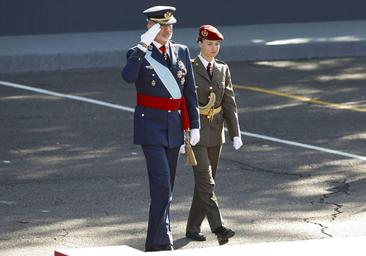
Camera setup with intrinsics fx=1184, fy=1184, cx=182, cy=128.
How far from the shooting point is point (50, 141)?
14359 millimetres

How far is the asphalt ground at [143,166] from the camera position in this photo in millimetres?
10750

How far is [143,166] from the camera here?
1317 centimetres

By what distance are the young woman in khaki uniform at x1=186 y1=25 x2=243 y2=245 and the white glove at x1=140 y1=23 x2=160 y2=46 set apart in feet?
2.58

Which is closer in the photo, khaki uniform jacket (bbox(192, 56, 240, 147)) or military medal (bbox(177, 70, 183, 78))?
military medal (bbox(177, 70, 183, 78))

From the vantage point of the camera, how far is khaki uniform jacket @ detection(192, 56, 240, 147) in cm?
1032

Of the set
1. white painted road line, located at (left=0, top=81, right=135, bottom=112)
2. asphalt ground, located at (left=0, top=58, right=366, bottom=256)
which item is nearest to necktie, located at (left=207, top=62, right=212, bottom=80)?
asphalt ground, located at (left=0, top=58, right=366, bottom=256)

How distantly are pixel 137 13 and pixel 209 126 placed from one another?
1220cm

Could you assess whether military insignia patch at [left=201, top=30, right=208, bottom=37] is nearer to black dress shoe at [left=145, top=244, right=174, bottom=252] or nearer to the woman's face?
the woman's face

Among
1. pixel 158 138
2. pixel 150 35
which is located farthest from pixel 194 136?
pixel 150 35

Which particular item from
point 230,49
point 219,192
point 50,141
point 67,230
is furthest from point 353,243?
point 230,49

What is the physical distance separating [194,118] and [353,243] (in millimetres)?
3079

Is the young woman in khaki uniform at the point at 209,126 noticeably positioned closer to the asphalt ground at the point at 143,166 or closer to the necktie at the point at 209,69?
the necktie at the point at 209,69

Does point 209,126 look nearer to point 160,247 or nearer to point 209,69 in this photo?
point 209,69

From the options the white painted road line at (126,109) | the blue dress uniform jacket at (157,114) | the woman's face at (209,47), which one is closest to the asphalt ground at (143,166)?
the white painted road line at (126,109)
